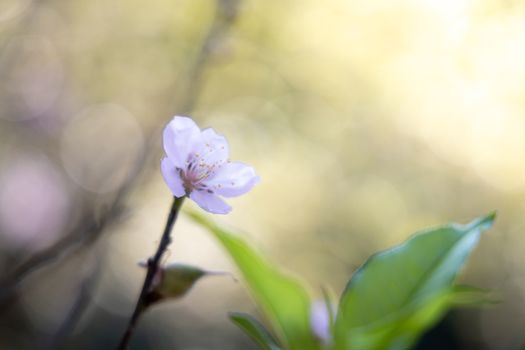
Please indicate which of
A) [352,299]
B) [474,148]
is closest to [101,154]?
A: [352,299]

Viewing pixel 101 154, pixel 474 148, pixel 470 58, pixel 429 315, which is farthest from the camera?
pixel 474 148

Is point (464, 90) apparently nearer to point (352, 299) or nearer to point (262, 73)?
point (262, 73)

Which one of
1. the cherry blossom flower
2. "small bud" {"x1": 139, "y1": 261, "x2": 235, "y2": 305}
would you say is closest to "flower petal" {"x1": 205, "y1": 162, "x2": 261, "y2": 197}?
the cherry blossom flower

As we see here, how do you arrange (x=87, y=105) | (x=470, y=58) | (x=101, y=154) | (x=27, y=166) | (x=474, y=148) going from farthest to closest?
(x=474, y=148) < (x=470, y=58) < (x=87, y=105) < (x=27, y=166) < (x=101, y=154)

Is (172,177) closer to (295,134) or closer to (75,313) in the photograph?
(75,313)

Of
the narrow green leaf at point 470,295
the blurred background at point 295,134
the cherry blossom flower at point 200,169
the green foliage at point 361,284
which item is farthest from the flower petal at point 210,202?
the blurred background at point 295,134
